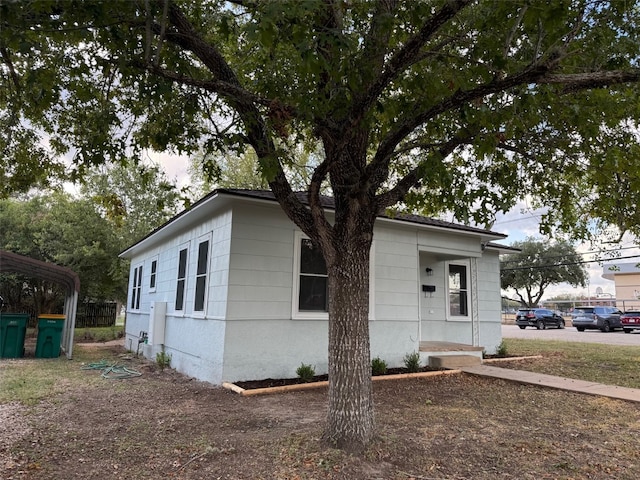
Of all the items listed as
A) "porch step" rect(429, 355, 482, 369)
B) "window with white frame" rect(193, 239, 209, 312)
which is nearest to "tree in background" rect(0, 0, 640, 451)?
"window with white frame" rect(193, 239, 209, 312)

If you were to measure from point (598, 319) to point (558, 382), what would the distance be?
20.4 m

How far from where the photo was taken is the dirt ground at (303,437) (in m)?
3.45

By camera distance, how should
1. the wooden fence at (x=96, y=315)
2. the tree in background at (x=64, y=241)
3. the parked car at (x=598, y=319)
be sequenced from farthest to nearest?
1. the parked car at (x=598, y=319)
2. the wooden fence at (x=96, y=315)
3. the tree in background at (x=64, y=241)

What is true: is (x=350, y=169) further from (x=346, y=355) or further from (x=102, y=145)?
(x=102, y=145)

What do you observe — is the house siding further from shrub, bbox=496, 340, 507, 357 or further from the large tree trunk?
shrub, bbox=496, 340, 507, 357

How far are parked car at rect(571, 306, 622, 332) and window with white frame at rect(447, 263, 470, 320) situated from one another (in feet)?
57.9

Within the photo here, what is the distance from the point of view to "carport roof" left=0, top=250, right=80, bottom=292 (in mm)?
8916

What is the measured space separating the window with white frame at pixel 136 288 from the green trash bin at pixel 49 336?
241cm

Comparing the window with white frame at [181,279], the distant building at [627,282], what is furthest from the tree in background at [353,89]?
the distant building at [627,282]

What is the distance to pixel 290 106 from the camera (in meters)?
3.91

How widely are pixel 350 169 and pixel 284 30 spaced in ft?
4.76

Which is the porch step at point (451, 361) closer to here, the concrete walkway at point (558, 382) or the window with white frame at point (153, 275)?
the concrete walkway at point (558, 382)

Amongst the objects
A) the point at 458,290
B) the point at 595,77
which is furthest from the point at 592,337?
the point at 595,77

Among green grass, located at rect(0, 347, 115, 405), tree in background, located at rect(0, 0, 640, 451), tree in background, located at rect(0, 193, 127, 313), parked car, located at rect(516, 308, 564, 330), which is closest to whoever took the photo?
tree in background, located at rect(0, 0, 640, 451)
